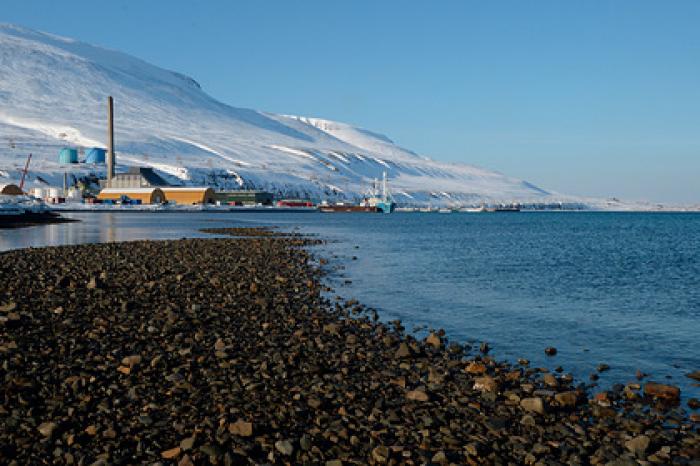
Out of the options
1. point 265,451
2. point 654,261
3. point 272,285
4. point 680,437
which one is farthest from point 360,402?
point 654,261

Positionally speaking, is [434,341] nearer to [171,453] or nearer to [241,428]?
[241,428]

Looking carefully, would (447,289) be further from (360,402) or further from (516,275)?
(360,402)

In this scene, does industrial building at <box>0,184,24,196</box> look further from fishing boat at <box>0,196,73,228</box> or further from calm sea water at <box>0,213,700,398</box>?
calm sea water at <box>0,213,700,398</box>

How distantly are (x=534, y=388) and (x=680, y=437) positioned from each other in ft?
10.3

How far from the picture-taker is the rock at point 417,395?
1277 cm

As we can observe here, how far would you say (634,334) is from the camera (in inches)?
858

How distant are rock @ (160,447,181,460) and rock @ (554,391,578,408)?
24.6 ft

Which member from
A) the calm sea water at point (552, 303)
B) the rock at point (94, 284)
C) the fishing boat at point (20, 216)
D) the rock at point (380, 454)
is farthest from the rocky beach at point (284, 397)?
the fishing boat at point (20, 216)

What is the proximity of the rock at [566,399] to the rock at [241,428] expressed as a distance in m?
6.27

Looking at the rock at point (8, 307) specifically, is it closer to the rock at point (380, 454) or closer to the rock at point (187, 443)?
the rock at point (187, 443)

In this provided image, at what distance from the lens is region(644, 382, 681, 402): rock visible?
1409 centimetres

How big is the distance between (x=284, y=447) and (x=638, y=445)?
583 cm

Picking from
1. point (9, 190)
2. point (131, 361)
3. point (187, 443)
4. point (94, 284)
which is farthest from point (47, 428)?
point (9, 190)

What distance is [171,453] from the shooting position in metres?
9.98
